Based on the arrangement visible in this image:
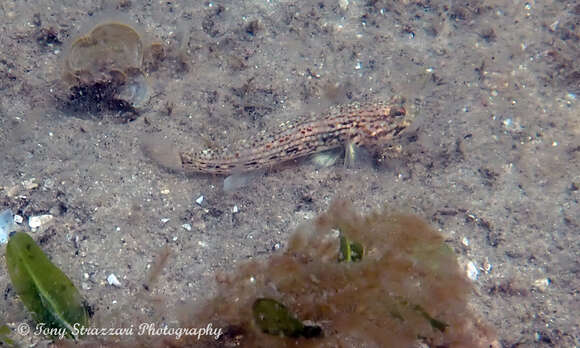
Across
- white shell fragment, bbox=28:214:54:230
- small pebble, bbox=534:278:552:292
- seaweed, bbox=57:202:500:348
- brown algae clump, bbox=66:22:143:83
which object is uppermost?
brown algae clump, bbox=66:22:143:83


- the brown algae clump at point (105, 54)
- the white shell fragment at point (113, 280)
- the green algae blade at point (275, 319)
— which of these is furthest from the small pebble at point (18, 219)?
the green algae blade at point (275, 319)

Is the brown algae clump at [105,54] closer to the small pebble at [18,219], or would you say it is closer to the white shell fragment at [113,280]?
the small pebble at [18,219]

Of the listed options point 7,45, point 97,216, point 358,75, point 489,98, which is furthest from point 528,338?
point 7,45

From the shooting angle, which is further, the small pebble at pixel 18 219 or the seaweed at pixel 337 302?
the small pebble at pixel 18 219

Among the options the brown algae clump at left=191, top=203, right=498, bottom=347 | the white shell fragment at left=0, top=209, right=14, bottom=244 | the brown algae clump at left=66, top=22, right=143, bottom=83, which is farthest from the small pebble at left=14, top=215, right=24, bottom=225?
the brown algae clump at left=191, top=203, right=498, bottom=347

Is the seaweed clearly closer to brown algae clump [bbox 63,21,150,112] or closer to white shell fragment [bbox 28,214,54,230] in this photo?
white shell fragment [bbox 28,214,54,230]
